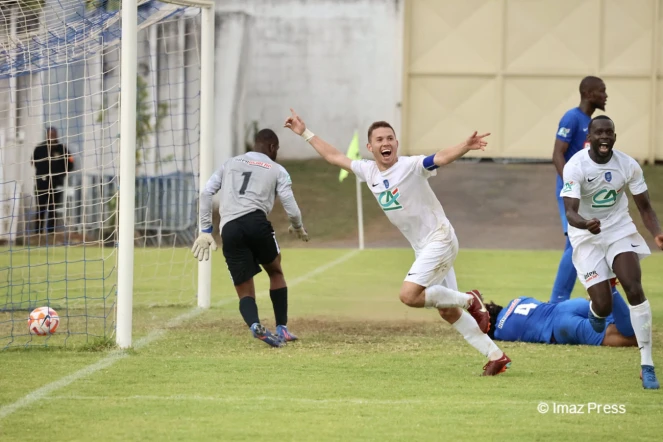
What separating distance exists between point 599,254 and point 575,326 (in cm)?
168

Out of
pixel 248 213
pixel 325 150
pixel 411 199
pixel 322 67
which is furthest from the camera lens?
pixel 322 67

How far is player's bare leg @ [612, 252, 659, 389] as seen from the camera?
7.09 meters

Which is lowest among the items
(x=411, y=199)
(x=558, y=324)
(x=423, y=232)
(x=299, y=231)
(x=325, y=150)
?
(x=558, y=324)

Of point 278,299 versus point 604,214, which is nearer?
point 604,214

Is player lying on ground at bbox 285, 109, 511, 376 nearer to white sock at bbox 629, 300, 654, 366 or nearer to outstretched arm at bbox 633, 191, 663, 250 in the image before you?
white sock at bbox 629, 300, 654, 366

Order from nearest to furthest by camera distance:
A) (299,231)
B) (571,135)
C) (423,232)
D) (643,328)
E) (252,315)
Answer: (643,328), (423,232), (252,315), (299,231), (571,135)

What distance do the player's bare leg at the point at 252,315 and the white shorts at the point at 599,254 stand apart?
110 inches

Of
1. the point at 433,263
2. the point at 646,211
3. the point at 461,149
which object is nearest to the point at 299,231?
the point at 433,263

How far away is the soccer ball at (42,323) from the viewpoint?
9.63 metres

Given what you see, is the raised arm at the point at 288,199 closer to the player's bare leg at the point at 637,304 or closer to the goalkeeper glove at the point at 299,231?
the goalkeeper glove at the point at 299,231

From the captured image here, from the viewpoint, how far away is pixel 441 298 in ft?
24.9

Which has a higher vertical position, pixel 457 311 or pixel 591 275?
pixel 591 275

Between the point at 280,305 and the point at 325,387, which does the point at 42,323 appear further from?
the point at 325,387

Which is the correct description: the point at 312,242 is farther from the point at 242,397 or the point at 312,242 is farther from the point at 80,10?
the point at 242,397
